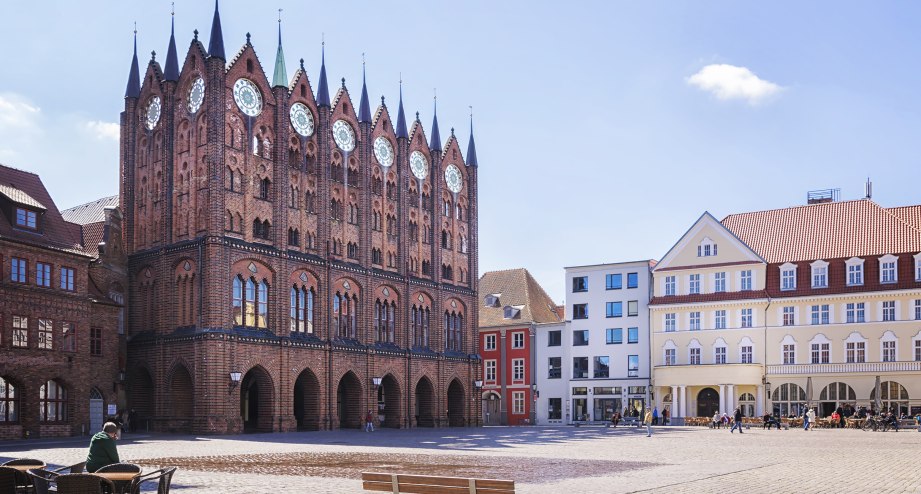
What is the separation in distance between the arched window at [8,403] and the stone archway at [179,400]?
9.51 meters

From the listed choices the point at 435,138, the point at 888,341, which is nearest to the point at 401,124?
the point at 435,138

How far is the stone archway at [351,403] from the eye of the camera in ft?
206

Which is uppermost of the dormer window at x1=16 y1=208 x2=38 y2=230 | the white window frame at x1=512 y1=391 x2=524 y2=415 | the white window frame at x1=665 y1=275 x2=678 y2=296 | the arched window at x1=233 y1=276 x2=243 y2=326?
the dormer window at x1=16 y1=208 x2=38 y2=230

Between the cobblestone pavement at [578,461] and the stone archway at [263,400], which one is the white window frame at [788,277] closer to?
the cobblestone pavement at [578,461]

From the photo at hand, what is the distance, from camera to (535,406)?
82500mm

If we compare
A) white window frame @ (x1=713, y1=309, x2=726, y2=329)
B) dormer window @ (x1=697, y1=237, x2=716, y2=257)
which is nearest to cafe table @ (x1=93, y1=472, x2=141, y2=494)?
white window frame @ (x1=713, y1=309, x2=726, y2=329)

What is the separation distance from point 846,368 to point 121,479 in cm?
6172

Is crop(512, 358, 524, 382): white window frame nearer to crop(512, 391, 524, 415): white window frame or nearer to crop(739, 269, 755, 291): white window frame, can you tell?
crop(512, 391, 524, 415): white window frame

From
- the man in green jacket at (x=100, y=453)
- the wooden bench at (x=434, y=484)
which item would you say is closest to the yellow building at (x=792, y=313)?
the wooden bench at (x=434, y=484)

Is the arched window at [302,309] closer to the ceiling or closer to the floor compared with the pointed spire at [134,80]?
closer to the floor

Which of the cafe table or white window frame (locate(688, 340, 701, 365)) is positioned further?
white window frame (locate(688, 340, 701, 365))

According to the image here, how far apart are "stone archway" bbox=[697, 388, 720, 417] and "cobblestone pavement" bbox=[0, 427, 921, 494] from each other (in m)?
30.2

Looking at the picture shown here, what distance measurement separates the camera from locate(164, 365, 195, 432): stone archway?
177ft

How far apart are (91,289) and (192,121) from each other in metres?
10.8
